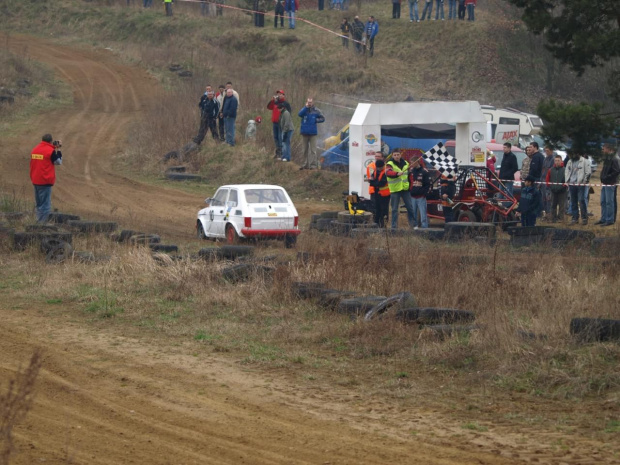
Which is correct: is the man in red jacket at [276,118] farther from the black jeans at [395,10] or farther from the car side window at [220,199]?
the black jeans at [395,10]

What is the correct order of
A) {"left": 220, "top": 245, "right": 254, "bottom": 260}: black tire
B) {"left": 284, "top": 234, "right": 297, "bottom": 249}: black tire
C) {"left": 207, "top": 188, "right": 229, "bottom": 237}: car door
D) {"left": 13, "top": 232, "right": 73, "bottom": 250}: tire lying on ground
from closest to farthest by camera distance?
{"left": 220, "top": 245, "right": 254, "bottom": 260}: black tire, {"left": 13, "top": 232, "right": 73, "bottom": 250}: tire lying on ground, {"left": 284, "top": 234, "right": 297, "bottom": 249}: black tire, {"left": 207, "top": 188, "right": 229, "bottom": 237}: car door

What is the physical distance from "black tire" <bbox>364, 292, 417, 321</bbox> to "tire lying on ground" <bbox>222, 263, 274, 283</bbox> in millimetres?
2485

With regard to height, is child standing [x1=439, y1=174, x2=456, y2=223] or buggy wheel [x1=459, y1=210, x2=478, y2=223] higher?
child standing [x1=439, y1=174, x2=456, y2=223]

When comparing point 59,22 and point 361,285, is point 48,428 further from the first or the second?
Result: point 59,22

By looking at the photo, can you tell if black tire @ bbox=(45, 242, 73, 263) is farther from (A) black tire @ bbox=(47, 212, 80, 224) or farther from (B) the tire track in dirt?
(B) the tire track in dirt

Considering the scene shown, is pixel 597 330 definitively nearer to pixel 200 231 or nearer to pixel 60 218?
pixel 200 231

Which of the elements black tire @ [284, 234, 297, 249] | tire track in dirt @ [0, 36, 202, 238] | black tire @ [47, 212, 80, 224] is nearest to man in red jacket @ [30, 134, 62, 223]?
black tire @ [47, 212, 80, 224]

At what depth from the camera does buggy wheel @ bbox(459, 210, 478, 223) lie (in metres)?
19.3

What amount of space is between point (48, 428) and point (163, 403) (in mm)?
1177

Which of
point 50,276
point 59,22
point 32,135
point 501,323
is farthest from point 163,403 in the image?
point 59,22

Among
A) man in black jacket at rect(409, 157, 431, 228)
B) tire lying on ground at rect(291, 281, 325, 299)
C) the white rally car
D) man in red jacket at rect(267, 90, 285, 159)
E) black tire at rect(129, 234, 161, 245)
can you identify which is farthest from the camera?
man in red jacket at rect(267, 90, 285, 159)

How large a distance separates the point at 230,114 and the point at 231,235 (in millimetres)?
10567

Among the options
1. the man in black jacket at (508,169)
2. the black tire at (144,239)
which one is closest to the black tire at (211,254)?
the black tire at (144,239)

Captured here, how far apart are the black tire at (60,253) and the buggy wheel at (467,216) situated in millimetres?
8840
